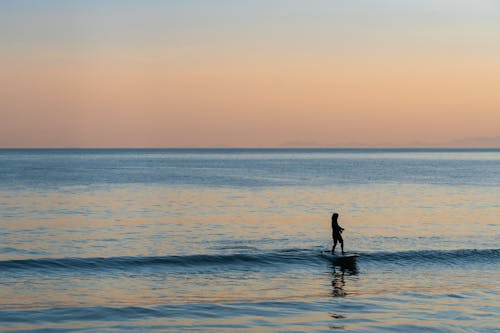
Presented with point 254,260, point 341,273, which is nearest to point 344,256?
point 341,273

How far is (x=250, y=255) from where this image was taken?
105ft

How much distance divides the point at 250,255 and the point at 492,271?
11.7m

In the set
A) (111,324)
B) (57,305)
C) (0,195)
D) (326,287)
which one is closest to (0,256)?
(57,305)

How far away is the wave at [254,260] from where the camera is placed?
2930cm

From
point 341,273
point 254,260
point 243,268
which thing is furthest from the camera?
point 254,260

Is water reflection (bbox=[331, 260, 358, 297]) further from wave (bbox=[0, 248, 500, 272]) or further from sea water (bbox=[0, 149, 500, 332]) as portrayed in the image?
wave (bbox=[0, 248, 500, 272])

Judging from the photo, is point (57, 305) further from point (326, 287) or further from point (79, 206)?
point (79, 206)

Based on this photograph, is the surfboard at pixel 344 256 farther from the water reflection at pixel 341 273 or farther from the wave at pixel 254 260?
the wave at pixel 254 260

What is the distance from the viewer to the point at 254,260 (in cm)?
3095

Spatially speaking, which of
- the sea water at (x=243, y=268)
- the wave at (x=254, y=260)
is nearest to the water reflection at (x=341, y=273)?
the sea water at (x=243, y=268)

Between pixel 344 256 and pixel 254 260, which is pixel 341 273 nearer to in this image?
pixel 344 256

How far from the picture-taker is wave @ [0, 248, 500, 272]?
2930 centimetres

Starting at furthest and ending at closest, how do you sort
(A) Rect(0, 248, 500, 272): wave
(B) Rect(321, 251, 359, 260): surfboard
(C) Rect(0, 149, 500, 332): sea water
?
(B) Rect(321, 251, 359, 260): surfboard
(A) Rect(0, 248, 500, 272): wave
(C) Rect(0, 149, 500, 332): sea water

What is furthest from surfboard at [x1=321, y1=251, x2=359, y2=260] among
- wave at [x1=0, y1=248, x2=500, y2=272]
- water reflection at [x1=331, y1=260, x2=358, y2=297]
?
wave at [x1=0, y1=248, x2=500, y2=272]
